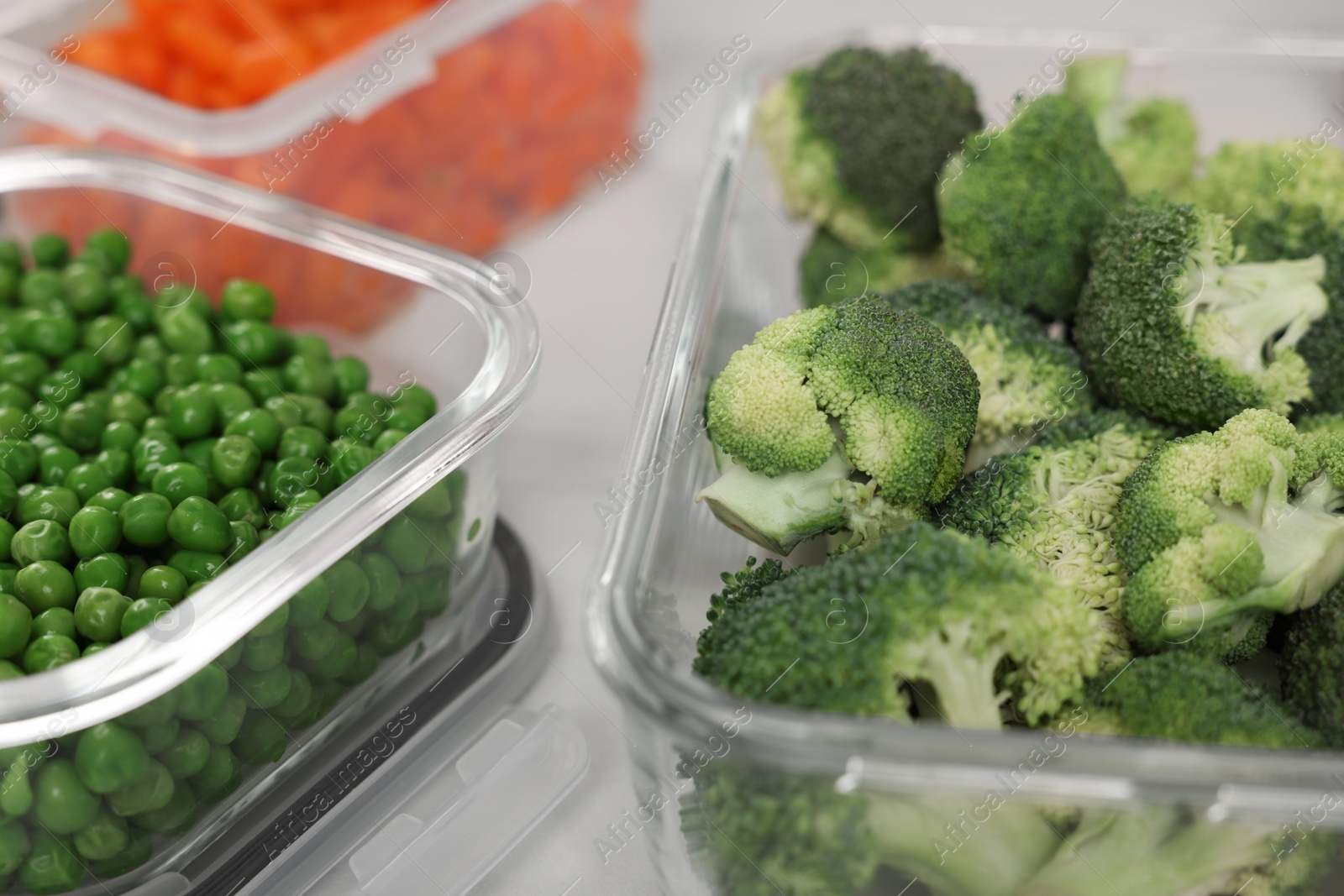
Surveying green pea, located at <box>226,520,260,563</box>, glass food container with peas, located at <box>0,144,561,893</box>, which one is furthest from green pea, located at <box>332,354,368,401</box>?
green pea, located at <box>226,520,260,563</box>

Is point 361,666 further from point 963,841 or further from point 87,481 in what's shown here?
point 963,841

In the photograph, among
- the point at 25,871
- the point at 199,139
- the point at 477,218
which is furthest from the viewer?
the point at 477,218

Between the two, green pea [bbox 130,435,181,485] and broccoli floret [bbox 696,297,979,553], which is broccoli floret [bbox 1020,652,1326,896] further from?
green pea [bbox 130,435,181,485]

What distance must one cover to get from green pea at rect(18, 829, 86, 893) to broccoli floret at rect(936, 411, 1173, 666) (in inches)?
25.4

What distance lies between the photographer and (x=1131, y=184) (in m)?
1.02

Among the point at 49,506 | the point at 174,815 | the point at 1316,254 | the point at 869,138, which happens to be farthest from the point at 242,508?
the point at 1316,254

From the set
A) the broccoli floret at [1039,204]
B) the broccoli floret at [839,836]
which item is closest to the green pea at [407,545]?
the broccoli floret at [839,836]

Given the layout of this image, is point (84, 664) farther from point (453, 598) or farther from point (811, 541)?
point (811, 541)

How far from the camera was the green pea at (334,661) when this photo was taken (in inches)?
30.8

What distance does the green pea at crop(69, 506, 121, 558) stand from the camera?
0.80 m

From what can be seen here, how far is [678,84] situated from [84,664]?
1.37 m

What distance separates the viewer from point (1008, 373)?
2.81 ft

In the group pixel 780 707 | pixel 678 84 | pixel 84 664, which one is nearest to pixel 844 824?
pixel 780 707

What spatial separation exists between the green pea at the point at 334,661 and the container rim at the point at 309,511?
0.33ft
